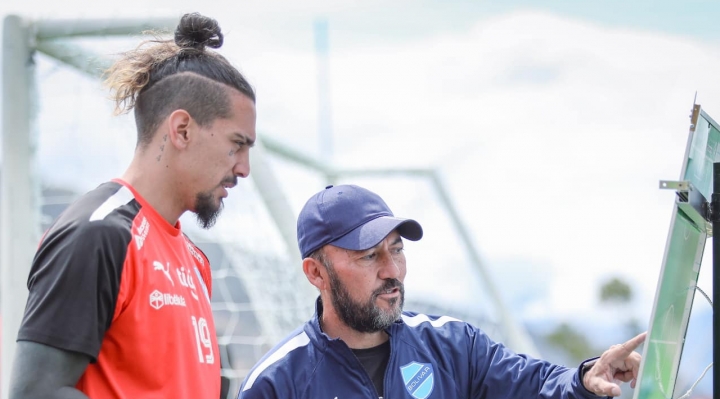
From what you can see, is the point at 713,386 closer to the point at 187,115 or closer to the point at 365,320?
the point at 365,320

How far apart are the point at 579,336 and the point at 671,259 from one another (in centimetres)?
5071

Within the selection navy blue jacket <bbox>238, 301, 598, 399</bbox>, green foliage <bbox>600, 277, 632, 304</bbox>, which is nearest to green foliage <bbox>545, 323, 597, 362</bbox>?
green foliage <bbox>600, 277, 632, 304</bbox>

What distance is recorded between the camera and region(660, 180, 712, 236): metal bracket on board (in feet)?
6.12

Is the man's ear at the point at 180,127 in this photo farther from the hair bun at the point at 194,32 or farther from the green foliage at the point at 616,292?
the green foliage at the point at 616,292

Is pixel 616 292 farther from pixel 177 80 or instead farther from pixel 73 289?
pixel 73 289

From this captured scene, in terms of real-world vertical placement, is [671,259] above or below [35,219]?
above

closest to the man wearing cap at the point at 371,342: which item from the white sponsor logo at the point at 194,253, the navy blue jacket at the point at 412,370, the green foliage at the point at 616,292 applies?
the navy blue jacket at the point at 412,370

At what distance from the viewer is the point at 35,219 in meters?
5.48

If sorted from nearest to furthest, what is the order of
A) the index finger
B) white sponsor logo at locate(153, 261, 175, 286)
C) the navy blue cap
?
1. the index finger
2. white sponsor logo at locate(153, 261, 175, 286)
3. the navy blue cap

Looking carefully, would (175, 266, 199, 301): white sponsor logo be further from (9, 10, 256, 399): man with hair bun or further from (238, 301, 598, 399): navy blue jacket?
(238, 301, 598, 399): navy blue jacket

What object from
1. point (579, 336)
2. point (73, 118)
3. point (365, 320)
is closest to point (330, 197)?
point (365, 320)

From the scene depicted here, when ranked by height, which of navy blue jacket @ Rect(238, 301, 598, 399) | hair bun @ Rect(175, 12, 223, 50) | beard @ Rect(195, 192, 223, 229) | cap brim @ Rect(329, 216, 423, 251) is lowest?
navy blue jacket @ Rect(238, 301, 598, 399)

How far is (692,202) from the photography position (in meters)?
1.91

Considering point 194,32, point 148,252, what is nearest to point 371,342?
point 148,252
